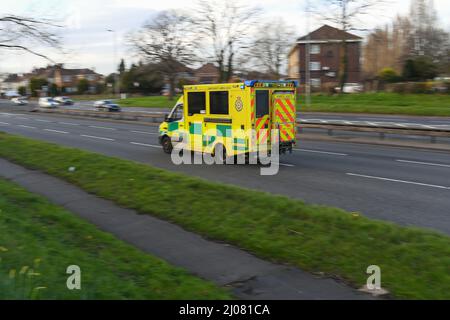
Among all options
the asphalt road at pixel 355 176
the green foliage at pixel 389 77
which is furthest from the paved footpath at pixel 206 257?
the green foliage at pixel 389 77

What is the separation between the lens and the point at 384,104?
42.0m

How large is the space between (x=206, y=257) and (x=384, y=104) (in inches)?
1512

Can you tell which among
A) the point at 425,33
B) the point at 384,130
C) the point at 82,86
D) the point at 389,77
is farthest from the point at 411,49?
the point at 82,86

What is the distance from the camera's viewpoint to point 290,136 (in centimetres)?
1555

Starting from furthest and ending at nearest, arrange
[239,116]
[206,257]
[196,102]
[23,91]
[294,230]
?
[23,91], [196,102], [239,116], [294,230], [206,257]

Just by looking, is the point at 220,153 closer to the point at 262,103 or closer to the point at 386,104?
the point at 262,103

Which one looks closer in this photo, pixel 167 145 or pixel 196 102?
pixel 196 102

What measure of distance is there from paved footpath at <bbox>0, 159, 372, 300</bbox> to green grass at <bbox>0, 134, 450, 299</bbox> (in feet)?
0.80

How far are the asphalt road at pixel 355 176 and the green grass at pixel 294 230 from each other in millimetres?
1683

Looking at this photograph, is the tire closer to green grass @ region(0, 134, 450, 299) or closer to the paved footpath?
green grass @ region(0, 134, 450, 299)

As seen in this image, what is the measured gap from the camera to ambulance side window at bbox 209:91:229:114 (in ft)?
49.1
